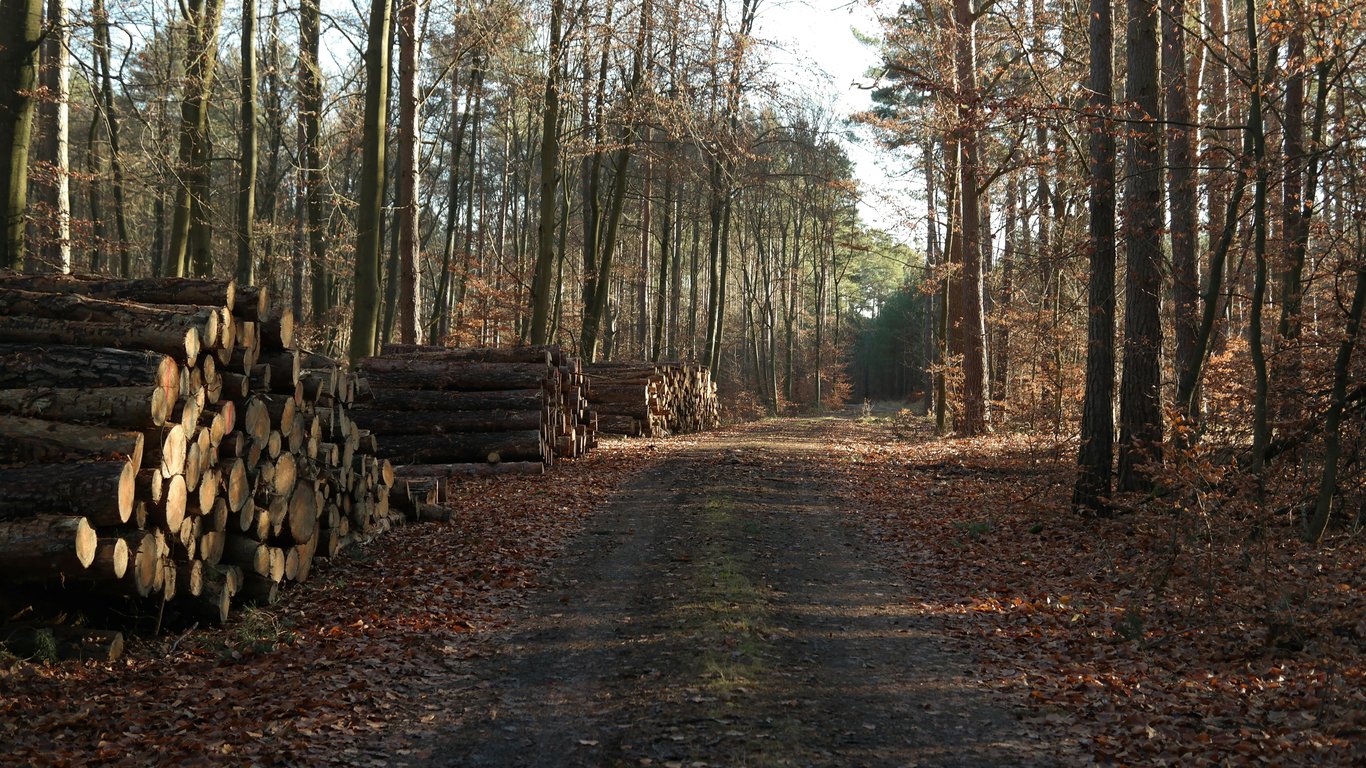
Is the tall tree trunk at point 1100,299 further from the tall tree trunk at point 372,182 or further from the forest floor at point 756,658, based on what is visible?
the tall tree trunk at point 372,182

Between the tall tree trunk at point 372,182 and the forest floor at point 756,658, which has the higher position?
the tall tree trunk at point 372,182

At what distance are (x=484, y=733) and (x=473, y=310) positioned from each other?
26757 millimetres

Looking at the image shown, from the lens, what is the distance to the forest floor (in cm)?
467

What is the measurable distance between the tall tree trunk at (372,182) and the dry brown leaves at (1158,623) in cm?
→ 851

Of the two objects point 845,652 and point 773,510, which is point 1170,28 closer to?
point 773,510

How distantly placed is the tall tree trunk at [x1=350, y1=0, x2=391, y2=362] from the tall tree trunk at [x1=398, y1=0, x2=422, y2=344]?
133cm

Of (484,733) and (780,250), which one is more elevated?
(780,250)

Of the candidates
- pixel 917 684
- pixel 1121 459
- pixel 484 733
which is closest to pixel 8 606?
pixel 484 733

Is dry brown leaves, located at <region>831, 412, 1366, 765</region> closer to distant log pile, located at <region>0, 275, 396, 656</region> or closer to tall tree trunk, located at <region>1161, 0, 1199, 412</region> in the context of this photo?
tall tree trunk, located at <region>1161, 0, 1199, 412</region>

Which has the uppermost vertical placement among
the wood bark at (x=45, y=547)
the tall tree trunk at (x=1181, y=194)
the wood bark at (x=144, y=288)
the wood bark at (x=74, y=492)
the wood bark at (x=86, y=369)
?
the tall tree trunk at (x=1181, y=194)

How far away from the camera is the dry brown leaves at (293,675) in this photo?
4.61 meters

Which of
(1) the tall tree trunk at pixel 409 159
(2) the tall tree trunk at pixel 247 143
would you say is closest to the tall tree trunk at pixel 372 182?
(1) the tall tree trunk at pixel 409 159

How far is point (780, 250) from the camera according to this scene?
56375mm

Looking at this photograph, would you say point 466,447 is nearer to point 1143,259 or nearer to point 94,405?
point 94,405
